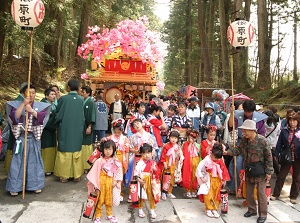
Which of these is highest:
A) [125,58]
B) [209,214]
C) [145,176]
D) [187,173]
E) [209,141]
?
[125,58]

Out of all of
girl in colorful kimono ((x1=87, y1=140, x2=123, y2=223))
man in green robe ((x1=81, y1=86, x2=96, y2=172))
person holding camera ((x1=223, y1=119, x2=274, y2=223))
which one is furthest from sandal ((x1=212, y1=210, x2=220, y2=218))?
man in green robe ((x1=81, y1=86, x2=96, y2=172))

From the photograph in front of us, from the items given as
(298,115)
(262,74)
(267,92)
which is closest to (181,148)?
(298,115)

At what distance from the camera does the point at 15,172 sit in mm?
4770

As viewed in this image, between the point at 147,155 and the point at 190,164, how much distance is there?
1242 mm

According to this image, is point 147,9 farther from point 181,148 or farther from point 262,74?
point 181,148

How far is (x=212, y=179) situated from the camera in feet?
14.6

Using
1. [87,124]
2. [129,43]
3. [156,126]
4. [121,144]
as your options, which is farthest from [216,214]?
[129,43]

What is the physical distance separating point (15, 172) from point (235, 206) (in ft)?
12.4

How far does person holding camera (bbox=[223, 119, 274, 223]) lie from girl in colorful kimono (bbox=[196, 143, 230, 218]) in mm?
411

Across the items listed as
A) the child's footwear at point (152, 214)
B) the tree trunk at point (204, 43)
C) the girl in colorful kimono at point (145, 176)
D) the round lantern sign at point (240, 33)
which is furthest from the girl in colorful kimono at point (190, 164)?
the tree trunk at point (204, 43)

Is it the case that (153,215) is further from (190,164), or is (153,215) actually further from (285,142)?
(285,142)

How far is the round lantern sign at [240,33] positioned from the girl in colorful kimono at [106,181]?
3.61m

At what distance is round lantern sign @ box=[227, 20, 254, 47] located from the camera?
5.89 meters

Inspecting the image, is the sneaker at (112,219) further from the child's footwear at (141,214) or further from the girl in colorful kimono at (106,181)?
the child's footwear at (141,214)
